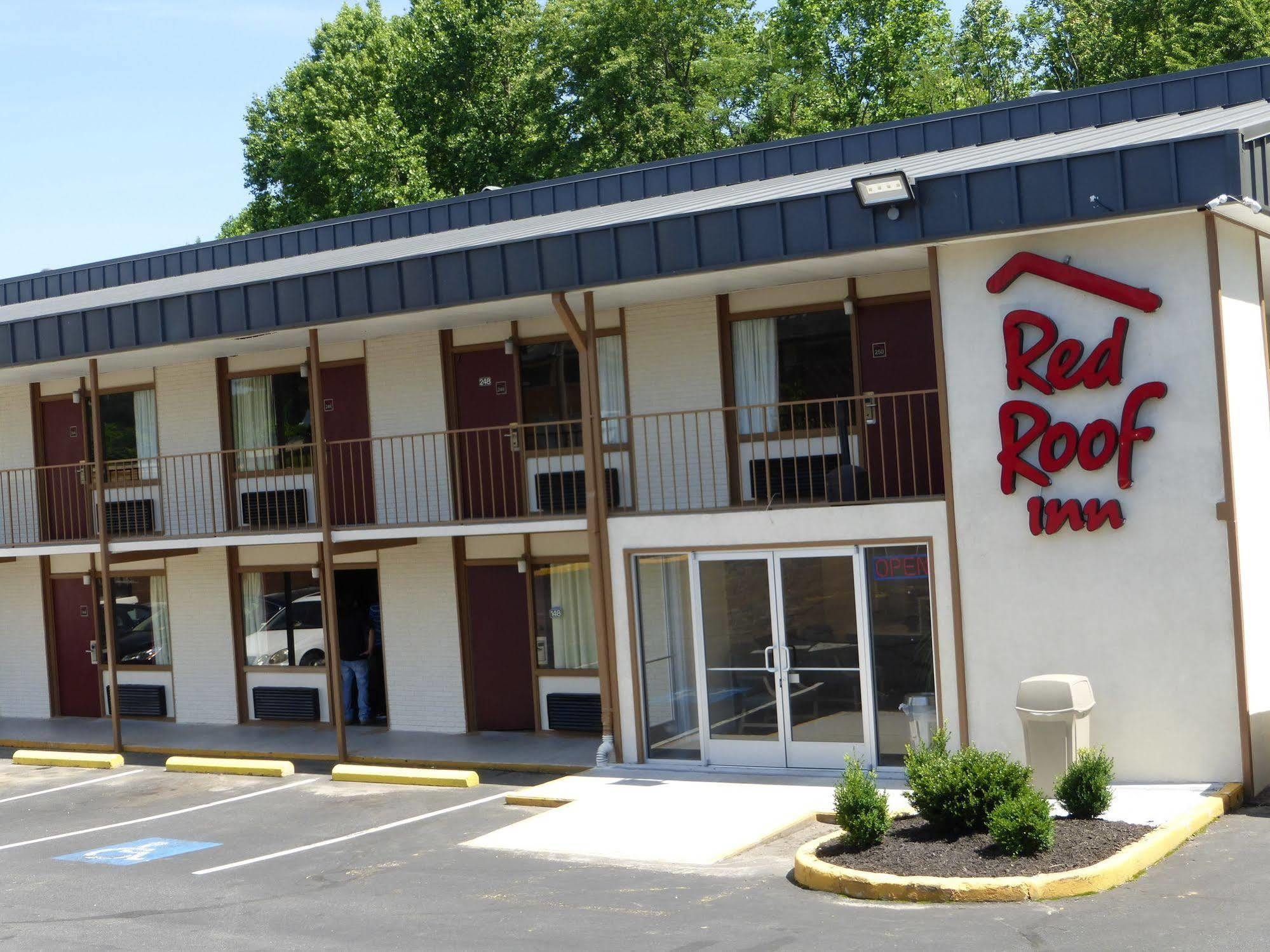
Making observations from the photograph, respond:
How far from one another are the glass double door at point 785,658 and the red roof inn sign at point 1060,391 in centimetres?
198

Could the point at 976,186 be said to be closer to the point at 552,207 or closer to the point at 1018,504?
the point at 1018,504

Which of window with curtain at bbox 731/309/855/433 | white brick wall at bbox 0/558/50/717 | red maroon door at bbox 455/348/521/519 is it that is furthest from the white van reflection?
window with curtain at bbox 731/309/855/433

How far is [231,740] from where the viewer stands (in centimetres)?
1825

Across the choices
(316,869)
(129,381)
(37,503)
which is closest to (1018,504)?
(316,869)

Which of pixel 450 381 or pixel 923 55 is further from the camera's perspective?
pixel 923 55

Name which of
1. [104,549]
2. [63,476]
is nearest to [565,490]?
[104,549]

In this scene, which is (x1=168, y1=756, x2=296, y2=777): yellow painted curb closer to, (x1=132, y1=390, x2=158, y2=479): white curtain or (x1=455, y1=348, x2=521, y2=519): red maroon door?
(x1=455, y1=348, x2=521, y2=519): red maroon door

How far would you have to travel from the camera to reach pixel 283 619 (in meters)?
19.2

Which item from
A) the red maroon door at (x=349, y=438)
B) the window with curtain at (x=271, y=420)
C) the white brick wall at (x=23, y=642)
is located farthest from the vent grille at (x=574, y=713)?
the white brick wall at (x=23, y=642)

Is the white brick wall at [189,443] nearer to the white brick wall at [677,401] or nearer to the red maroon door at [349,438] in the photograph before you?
the red maroon door at [349,438]

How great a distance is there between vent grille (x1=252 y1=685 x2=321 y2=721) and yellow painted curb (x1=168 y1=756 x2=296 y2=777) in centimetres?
161

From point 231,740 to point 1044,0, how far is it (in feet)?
136

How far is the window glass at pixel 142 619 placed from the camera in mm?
20281

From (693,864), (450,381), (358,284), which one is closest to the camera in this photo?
(693,864)
